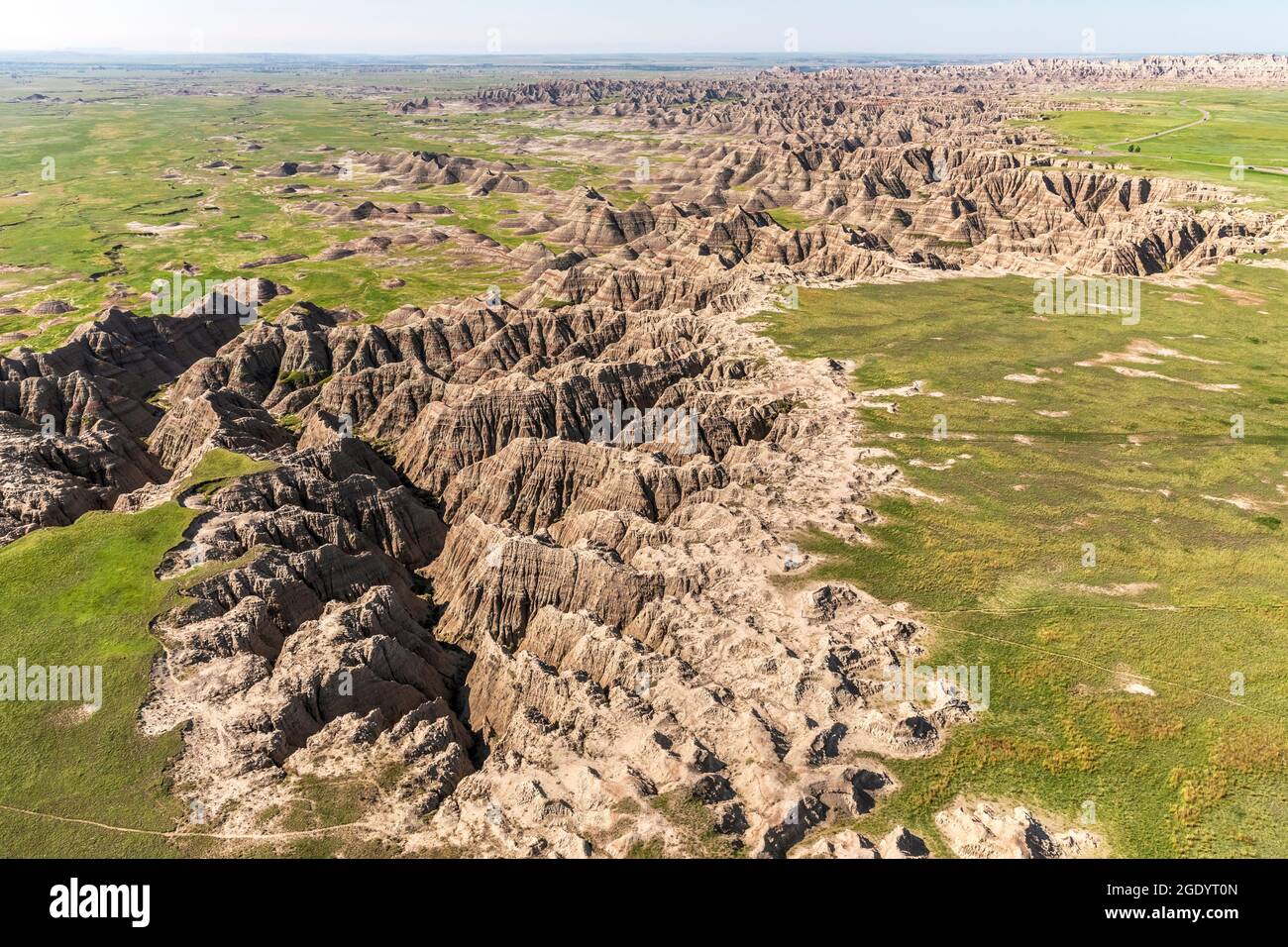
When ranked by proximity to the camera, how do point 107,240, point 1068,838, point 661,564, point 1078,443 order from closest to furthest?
point 1068,838
point 661,564
point 1078,443
point 107,240

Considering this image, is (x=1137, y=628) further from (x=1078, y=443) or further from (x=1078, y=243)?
(x=1078, y=243)

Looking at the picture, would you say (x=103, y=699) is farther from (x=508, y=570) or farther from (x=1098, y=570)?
(x=1098, y=570)

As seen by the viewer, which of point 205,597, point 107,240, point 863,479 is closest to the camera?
point 205,597

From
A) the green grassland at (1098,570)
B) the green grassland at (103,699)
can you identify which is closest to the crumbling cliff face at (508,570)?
the green grassland at (103,699)

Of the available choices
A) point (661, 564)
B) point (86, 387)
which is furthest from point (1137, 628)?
point (86, 387)

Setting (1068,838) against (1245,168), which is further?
(1245,168)

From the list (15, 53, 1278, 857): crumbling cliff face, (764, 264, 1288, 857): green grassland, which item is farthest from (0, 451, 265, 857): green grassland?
(764, 264, 1288, 857): green grassland

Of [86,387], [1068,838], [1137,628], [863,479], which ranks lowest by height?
[1068,838]

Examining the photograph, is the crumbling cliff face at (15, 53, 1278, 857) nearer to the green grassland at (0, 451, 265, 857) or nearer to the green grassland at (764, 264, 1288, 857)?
the green grassland at (0, 451, 265, 857)
